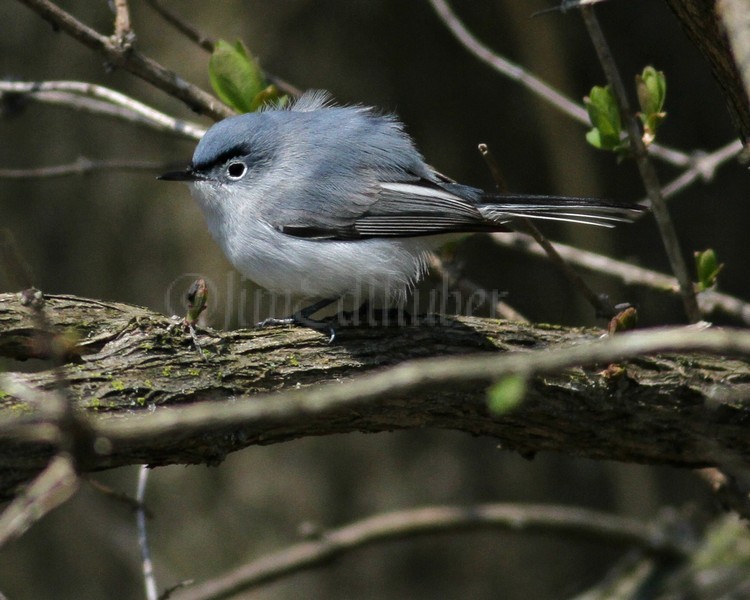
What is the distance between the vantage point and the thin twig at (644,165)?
2.51 m

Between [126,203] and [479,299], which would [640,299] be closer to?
[479,299]

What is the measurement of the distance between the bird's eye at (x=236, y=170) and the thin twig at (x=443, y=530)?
1536 millimetres

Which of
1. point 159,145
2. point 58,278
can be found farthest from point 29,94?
point 58,278

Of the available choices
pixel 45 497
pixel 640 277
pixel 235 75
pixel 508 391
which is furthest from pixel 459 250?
pixel 45 497

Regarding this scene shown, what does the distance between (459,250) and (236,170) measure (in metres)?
1.39

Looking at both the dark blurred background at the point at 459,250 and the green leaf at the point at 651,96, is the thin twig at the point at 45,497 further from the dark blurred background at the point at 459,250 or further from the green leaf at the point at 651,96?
the dark blurred background at the point at 459,250

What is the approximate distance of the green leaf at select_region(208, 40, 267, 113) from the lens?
3.01m

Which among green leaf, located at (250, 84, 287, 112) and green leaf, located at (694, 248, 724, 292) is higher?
green leaf, located at (250, 84, 287, 112)

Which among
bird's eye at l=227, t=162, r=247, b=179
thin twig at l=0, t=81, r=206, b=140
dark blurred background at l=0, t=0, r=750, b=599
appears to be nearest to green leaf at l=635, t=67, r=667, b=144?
bird's eye at l=227, t=162, r=247, b=179

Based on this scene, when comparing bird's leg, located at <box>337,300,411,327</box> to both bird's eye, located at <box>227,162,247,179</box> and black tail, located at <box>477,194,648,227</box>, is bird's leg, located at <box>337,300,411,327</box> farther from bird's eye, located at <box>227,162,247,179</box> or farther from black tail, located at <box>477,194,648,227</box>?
bird's eye, located at <box>227,162,247,179</box>

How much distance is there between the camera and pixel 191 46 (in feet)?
14.4

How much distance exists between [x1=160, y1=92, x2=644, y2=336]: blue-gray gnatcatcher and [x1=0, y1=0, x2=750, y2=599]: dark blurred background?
3.15 feet

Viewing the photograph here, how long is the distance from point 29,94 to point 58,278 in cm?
122

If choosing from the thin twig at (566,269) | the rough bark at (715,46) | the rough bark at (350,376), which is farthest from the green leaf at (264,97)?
the rough bark at (715,46)
